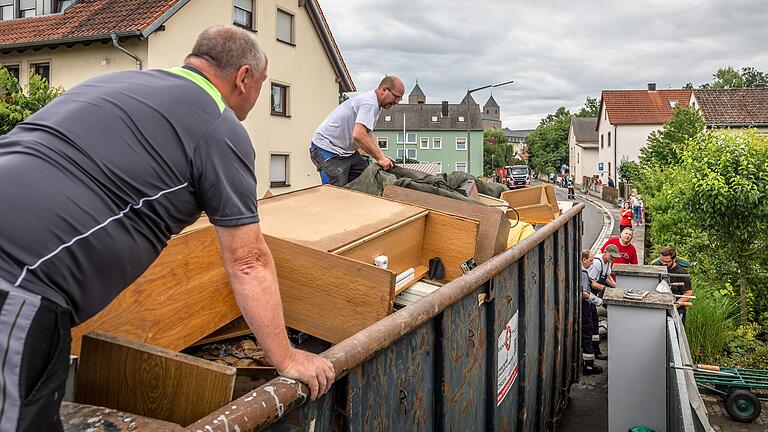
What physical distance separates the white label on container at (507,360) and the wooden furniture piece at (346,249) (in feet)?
1.57

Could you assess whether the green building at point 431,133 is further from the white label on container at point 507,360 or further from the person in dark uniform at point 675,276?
the white label on container at point 507,360

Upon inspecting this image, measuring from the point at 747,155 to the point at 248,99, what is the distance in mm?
9605

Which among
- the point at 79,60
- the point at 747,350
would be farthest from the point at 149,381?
the point at 79,60

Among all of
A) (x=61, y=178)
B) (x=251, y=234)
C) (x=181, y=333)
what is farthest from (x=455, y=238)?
(x=61, y=178)

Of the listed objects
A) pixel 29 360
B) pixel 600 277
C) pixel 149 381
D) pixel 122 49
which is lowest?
pixel 600 277

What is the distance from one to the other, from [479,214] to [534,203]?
239 centimetres

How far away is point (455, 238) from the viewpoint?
390 cm

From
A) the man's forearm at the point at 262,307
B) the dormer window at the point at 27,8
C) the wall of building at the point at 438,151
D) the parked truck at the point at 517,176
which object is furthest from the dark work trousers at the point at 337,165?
the wall of building at the point at 438,151

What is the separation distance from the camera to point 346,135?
5.55 meters

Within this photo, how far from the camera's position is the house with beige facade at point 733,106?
36562 mm

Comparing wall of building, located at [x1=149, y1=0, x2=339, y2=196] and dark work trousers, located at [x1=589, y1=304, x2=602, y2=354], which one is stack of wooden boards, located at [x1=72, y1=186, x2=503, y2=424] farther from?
wall of building, located at [x1=149, y1=0, x2=339, y2=196]

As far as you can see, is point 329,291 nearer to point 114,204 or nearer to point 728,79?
point 114,204

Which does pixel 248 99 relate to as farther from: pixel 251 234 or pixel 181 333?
pixel 181 333

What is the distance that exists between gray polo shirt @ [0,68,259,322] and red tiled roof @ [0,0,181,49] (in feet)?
52.3
